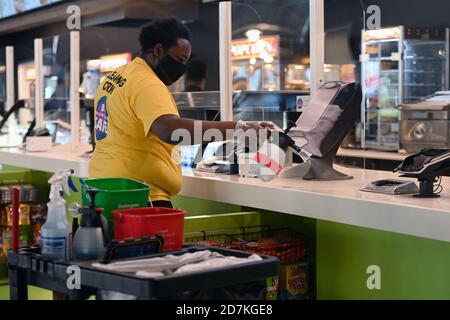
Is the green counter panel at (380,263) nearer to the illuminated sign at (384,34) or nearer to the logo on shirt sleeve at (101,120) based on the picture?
the logo on shirt sleeve at (101,120)

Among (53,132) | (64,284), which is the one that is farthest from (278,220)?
(53,132)

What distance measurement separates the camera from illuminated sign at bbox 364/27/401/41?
307 inches

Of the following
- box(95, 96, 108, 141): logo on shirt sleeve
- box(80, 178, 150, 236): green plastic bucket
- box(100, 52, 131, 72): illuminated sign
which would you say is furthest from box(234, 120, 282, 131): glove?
box(100, 52, 131, 72): illuminated sign

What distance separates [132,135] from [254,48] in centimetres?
629

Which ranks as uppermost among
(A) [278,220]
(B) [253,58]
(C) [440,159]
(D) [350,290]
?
(B) [253,58]

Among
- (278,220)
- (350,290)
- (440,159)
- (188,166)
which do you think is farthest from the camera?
(188,166)

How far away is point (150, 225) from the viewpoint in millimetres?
2328

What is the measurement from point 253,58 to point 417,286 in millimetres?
6630

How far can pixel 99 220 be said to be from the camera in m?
2.27

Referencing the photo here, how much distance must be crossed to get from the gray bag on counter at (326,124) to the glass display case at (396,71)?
4031mm

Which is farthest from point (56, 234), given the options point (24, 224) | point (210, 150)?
point (24, 224)

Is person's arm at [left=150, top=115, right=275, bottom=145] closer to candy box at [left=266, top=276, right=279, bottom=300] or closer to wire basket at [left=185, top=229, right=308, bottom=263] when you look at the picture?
wire basket at [left=185, top=229, right=308, bottom=263]

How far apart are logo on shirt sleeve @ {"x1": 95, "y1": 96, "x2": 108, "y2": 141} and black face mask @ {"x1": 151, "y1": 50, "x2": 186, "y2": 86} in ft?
0.90

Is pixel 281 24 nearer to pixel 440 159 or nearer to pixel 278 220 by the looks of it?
pixel 278 220
